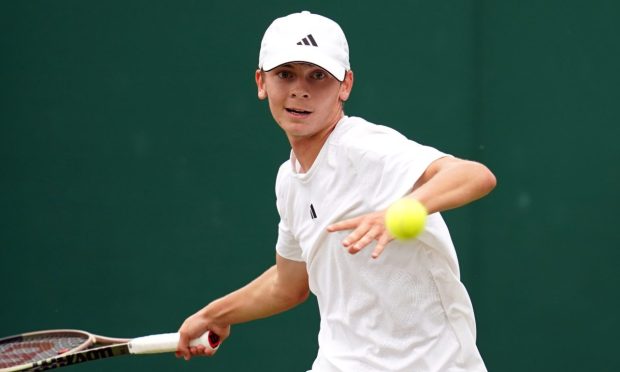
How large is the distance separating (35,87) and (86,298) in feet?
2.93

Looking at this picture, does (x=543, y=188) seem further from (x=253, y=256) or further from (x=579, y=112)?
(x=253, y=256)

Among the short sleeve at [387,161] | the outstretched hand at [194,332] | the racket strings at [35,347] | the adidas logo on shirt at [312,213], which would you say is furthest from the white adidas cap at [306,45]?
the racket strings at [35,347]

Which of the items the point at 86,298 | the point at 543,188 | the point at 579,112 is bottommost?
the point at 86,298

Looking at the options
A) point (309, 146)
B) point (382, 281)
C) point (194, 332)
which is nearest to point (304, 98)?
point (309, 146)

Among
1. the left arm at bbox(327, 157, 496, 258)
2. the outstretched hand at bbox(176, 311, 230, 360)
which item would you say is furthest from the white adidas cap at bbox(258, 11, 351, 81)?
the outstretched hand at bbox(176, 311, 230, 360)

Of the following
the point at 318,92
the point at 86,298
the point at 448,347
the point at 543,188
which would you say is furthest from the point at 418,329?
the point at 86,298

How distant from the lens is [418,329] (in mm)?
2969

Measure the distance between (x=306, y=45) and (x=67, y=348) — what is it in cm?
137

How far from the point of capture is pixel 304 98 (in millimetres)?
3094

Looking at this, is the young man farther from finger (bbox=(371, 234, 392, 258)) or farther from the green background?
the green background

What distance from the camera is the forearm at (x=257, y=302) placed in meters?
3.59

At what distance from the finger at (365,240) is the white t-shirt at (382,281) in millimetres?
419

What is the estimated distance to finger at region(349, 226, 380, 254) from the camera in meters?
2.40

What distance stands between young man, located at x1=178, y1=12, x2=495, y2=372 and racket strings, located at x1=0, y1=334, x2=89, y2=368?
1016 mm
